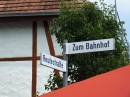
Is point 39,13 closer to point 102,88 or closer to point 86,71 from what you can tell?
point 86,71

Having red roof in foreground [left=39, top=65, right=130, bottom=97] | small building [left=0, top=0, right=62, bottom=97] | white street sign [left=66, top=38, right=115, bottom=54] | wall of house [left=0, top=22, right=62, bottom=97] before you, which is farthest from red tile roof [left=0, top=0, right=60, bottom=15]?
red roof in foreground [left=39, top=65, right=130, bottom=97]

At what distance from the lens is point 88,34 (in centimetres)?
905

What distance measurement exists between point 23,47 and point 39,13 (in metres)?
1.09

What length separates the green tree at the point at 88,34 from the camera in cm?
892

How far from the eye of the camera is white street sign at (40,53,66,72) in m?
6.97

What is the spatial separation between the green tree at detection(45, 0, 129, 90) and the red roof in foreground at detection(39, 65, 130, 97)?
387cm

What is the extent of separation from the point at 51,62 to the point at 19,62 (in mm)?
5791

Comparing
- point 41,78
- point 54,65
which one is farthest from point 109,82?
point 41,78

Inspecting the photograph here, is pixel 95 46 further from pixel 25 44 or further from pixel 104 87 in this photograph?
pixel 25 44

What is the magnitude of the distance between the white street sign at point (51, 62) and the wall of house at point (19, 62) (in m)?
5.24

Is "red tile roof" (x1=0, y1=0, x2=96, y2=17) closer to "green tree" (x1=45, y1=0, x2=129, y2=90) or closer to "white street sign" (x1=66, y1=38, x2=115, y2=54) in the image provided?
"green tree" (x1=45, y1=0, x2=129, y2=90)

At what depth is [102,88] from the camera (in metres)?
4.71

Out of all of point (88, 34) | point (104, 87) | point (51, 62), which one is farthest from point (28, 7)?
point (104, 87)

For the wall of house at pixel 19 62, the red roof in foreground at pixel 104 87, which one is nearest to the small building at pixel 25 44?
the wall of house at pixel 19 62
